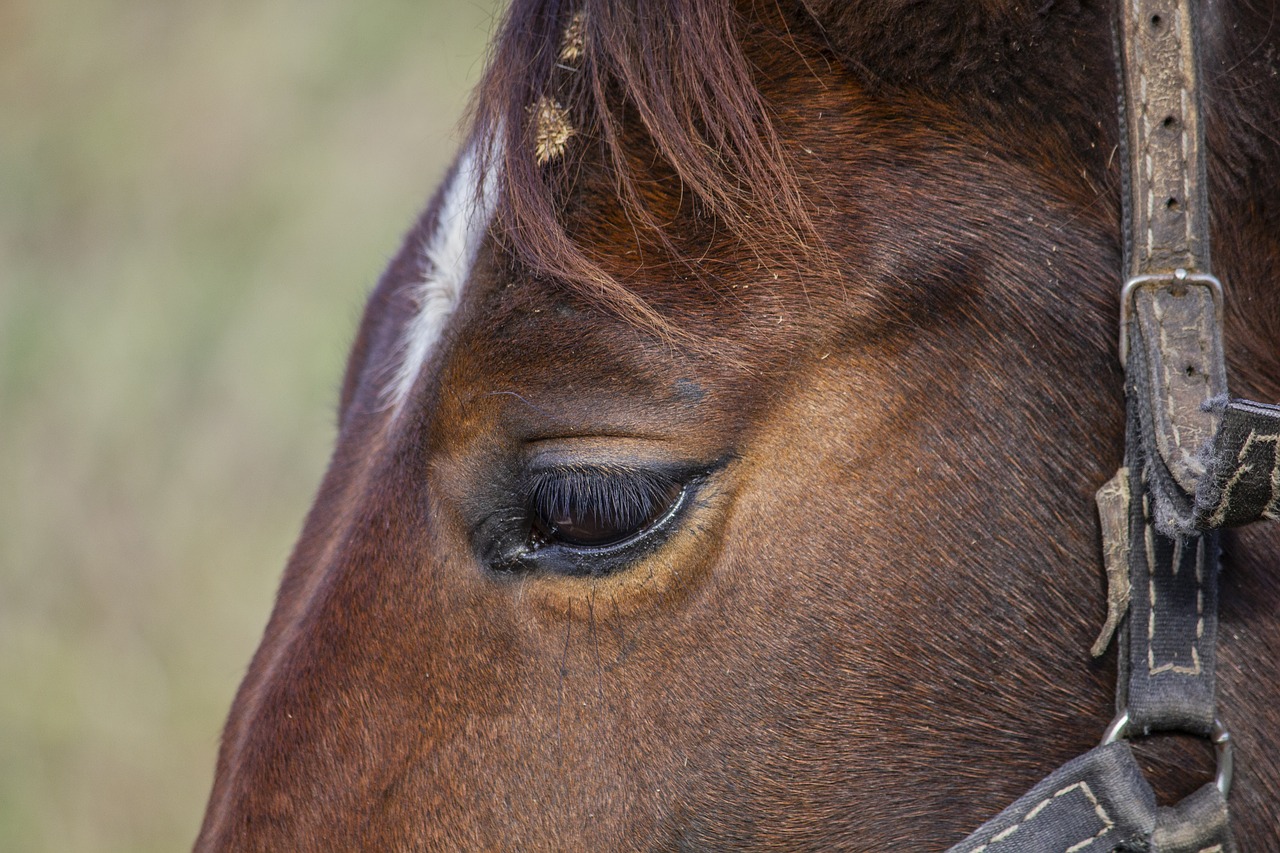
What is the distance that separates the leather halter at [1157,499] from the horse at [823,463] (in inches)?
1.6

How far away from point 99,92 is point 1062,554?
7296mm

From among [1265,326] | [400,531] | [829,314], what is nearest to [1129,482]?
[1265,326]

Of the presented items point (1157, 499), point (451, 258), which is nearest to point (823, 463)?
point (1157, 499)

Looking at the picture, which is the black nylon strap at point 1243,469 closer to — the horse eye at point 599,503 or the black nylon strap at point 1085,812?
the black nylon strap at point 1085,812

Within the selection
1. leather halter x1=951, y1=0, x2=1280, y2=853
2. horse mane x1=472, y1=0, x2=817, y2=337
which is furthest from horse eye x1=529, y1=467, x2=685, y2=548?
leather halter x1=951, y1=0, x2=1280, y2=853

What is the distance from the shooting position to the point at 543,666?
1306 mm

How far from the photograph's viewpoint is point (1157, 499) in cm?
118

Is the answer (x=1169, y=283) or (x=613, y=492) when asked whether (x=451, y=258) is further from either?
(x=1169, y=283)

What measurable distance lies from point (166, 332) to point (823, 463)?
551 centimetres

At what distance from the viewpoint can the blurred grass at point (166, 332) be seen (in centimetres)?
482

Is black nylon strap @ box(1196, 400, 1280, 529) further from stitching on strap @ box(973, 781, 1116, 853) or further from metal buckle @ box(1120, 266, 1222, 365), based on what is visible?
stitching on strap @ box(973, 781, 1116, 853)

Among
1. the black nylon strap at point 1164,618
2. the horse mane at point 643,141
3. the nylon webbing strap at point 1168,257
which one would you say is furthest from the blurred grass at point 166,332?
the black nylon strap at point 1164,618

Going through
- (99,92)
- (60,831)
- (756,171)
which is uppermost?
(99,92)

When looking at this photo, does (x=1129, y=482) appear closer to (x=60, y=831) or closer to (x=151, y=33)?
(x=60, y=831)
